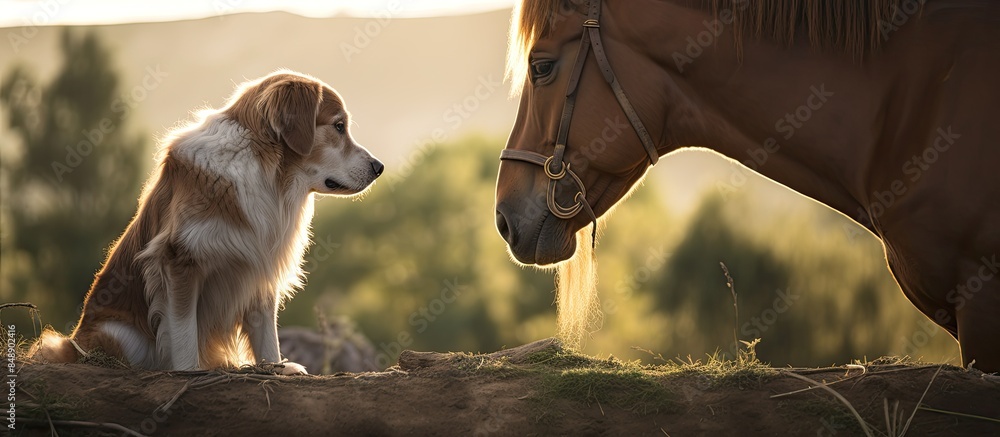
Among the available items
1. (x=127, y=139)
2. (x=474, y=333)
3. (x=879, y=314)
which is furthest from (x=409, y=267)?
(x=879, y=314)

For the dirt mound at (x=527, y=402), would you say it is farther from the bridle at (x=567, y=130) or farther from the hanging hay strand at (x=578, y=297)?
the bridle at (x=567, y=130)

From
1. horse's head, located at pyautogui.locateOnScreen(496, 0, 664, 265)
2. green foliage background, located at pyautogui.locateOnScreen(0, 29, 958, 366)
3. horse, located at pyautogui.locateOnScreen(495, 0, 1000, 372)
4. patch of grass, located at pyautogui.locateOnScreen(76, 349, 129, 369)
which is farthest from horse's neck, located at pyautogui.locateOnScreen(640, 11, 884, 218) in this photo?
green foliage background, located at pyautogui.locateOnScreen(0, 29, 958, 366)

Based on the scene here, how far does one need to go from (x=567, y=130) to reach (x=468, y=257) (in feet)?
121

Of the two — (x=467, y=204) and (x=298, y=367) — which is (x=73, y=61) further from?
(x=298, y=367)

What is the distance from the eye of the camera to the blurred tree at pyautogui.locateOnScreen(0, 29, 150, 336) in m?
30.0

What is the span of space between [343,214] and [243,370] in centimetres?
3681

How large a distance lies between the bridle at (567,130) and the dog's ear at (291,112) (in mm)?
1876

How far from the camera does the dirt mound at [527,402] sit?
3.73 metres

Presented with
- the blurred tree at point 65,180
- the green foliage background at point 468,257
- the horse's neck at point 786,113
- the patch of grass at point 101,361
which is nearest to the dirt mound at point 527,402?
the patch of grass at point 101,361

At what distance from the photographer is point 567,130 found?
432 cm

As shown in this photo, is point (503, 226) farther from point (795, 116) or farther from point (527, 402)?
point (795, 116)

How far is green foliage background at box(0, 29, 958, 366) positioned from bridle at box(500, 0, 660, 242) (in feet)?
46.5

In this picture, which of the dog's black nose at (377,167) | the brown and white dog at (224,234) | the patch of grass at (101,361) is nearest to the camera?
the patch of grass at (101,361)

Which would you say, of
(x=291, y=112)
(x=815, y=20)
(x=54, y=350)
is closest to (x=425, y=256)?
(x=291, y=112)
